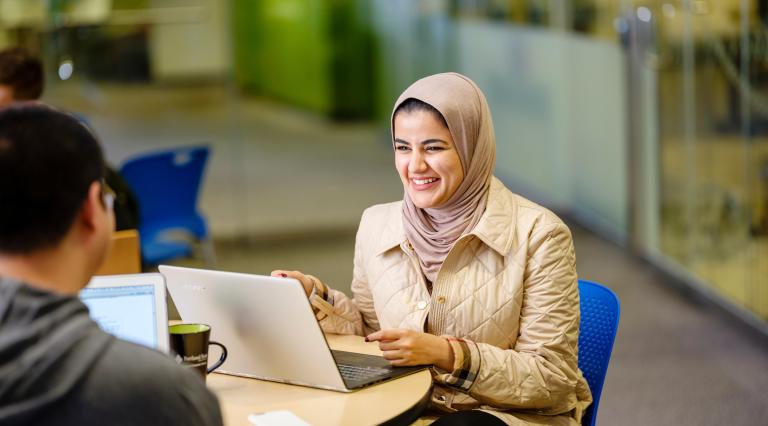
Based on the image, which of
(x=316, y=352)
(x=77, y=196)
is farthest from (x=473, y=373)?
(x=77, y=196)

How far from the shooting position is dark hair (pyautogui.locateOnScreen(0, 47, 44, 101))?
4.10 metres

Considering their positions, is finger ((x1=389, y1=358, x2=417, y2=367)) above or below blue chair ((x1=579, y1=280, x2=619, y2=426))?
above

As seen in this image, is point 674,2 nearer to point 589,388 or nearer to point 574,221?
point 574,221

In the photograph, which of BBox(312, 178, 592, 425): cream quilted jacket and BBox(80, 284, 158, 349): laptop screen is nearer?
BBox(80, 284, 158, 349): laptop screen

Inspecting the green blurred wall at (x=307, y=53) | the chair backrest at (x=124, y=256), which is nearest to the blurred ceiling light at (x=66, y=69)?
the green blurred wall at (x=307, y=53)

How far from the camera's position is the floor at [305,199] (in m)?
5.14

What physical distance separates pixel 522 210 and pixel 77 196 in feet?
4.47

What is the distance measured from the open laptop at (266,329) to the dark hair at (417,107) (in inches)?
22.7

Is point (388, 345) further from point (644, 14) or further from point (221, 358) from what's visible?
point (644, 14)

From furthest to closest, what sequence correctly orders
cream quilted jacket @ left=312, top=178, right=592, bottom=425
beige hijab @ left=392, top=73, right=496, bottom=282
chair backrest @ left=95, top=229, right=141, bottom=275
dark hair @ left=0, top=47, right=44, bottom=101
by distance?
dark hair @ left=0, top=47, right=44, bottom=101 < chair backrest @ left=95, top=229, right=141, bottom=275 < beige hijab @ left=392, top=73, right=496, bottom=282 < cream quilted jacket @ left=312, top=178, right=592, bottom=425

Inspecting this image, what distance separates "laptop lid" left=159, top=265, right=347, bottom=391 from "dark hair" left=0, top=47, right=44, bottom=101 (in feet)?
6.39

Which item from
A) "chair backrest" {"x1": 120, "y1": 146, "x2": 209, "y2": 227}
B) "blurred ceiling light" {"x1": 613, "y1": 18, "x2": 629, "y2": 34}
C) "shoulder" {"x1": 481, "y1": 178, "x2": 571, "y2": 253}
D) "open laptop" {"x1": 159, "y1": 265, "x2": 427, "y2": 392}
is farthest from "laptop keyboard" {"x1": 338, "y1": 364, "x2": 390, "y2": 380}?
"blurred ceiling light" {"x1": 613, "y1": 18, "x2": 629, "y2": 34}

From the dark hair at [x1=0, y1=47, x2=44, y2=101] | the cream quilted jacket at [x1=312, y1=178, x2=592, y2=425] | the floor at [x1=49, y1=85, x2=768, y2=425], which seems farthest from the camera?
the floor at [x1=49, y1=85, x2=768, y2=425]

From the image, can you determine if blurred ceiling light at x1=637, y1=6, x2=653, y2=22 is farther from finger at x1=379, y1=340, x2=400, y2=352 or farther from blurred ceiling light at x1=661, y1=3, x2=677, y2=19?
finger at x1=379, y1=340, x2=400, y2=352
